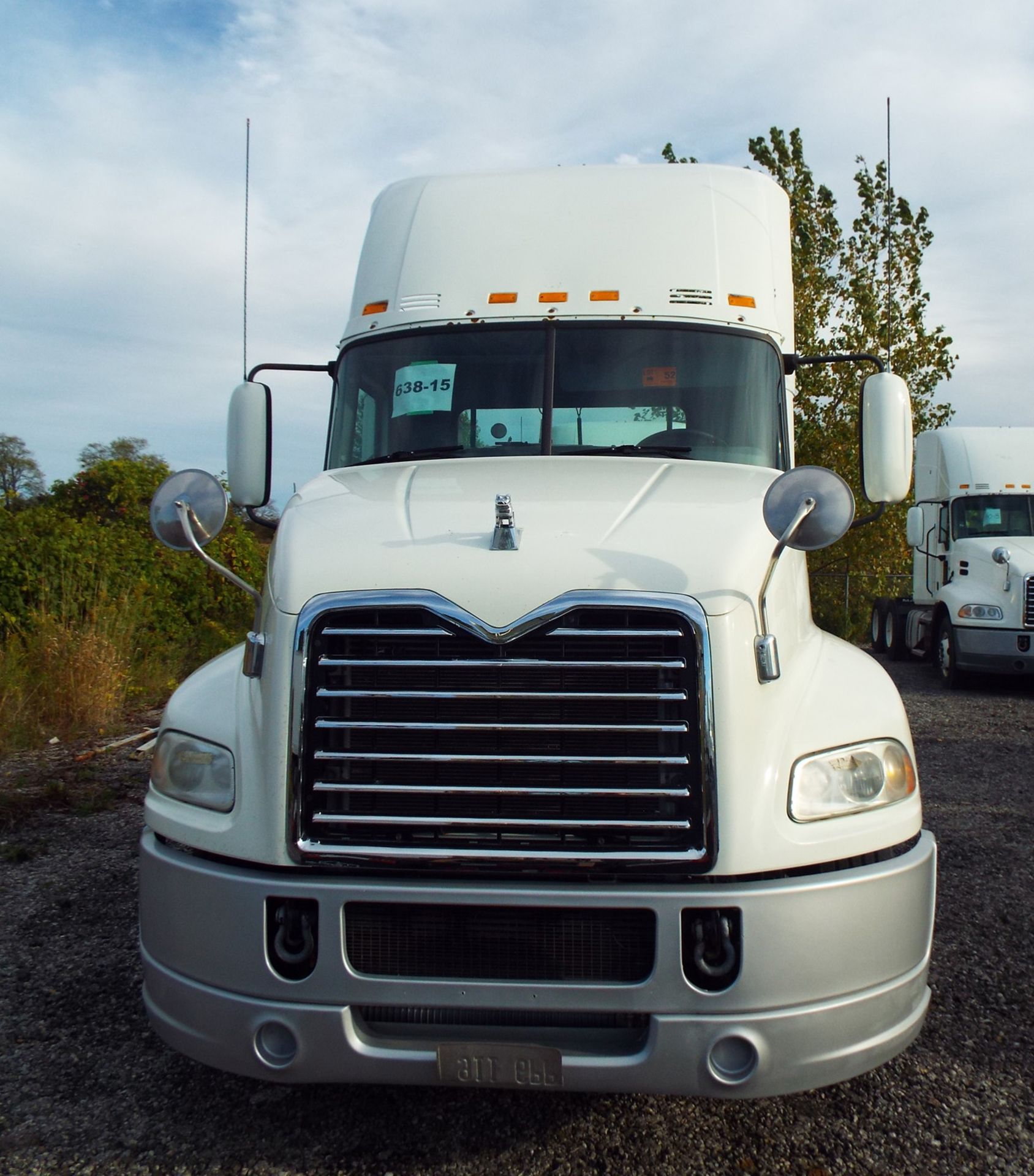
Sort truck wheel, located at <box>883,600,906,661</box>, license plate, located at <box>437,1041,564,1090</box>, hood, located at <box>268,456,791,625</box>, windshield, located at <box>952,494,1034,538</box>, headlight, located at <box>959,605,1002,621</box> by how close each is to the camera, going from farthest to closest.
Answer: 1. truck wheel, located at <box>883,600,906,661</box>
2. windshield, located at <box>952,494,1034,538</box>
3. headlight, located at <box>959,605,1002,621</box>
4. hood, located at <box>268,456,791,625</box>
5. license plate, located at <box>437,1041,564,1090</box>

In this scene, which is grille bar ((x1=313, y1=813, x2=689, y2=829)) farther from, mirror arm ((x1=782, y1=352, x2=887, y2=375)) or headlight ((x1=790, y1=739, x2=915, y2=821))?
mirror arm ((x1=782, y1=352, x2=887, y2=375))

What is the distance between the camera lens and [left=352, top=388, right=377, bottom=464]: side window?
471 cm

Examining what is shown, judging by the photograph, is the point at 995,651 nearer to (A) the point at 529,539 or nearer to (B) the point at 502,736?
(A) the point at 529,539

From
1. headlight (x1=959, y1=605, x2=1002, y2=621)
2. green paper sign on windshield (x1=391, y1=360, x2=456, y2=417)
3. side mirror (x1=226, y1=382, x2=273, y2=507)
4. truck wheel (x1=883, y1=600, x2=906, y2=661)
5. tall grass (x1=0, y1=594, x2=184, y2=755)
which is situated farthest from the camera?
truck wheel (x1=883, y1=600, x2=906, y2=661)

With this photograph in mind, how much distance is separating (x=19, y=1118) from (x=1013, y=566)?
12115mm

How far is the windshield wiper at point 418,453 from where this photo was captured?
14.7ft

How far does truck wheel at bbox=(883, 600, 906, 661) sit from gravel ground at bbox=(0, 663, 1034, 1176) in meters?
12.9

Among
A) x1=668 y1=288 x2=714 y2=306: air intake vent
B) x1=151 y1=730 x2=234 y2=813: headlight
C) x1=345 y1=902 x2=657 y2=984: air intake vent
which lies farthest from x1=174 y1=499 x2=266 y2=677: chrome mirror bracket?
x1=668 y1=288 x2=714 y2=306: air intake vent

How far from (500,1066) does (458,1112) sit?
30.3 inches

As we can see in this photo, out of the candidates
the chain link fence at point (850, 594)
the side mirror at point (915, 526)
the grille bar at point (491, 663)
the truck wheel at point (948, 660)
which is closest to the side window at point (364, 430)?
the grille bar at point (491, 663)

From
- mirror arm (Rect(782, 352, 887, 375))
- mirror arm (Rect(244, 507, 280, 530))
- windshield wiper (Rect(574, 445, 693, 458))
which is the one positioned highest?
mirror arm (Rect(782, 352, 887, 375))

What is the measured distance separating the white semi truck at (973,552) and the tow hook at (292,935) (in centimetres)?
1155

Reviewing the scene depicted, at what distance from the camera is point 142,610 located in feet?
35.1

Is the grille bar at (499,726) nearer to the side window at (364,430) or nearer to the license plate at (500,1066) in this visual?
the license plate at (500,1066)
